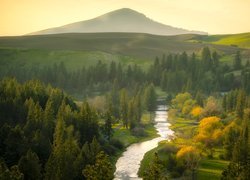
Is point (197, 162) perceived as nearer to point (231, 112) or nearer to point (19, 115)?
point (19, 115)

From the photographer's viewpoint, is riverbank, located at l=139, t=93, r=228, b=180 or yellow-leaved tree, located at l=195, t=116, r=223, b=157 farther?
yellow-leaved tree, located at l=195, t=116, r=223, b=157

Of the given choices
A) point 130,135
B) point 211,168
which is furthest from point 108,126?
point 211,168

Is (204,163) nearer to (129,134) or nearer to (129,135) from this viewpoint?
(129,135)

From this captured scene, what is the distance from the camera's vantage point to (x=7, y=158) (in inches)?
3903

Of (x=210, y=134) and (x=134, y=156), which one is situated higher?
(x=210, y=134)

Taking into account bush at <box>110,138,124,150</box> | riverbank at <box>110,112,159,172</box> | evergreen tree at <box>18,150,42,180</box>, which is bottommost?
riverbank at <box>110,112,159,172</box>

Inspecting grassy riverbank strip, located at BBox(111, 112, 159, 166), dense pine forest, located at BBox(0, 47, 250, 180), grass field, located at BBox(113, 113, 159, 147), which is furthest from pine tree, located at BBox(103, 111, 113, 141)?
grass field, located at BBox(113, 113, 159, 147)

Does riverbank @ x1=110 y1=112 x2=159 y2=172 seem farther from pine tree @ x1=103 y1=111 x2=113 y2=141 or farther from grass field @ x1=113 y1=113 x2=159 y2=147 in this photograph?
pine tree @ x1=103 y1=111 x2=113 y2=141

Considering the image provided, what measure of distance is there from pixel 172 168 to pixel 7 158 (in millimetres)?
41393

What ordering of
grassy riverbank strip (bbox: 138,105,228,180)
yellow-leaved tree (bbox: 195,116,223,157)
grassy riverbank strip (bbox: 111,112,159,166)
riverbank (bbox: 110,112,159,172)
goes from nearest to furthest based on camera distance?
grassy riverbank strip (bbox: 138,105,228,180) → yellow-leaved tree (bbox: 195,116,223,157) → riverbank (bbox: 110,112,159,172) → grassy riverbank strip (bbox: 111,112,159,166)

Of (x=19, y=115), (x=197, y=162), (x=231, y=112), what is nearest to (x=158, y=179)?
(x=197, y=162)

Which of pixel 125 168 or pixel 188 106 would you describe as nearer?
pixel 125 168

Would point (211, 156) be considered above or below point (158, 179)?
below

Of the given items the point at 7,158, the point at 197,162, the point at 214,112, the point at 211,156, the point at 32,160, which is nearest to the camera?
the point at 32,160
